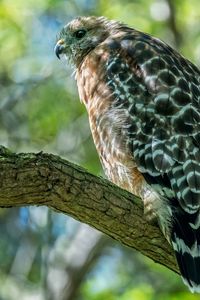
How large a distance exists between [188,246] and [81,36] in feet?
9.39

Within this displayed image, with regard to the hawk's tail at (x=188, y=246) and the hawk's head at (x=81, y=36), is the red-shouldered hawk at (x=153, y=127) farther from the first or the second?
the hawk's head at (x=81, y=36)

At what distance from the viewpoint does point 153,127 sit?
23.3 ft

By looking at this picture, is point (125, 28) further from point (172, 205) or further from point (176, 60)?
point (172, 205)

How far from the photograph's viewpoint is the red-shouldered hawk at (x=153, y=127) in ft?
21.6

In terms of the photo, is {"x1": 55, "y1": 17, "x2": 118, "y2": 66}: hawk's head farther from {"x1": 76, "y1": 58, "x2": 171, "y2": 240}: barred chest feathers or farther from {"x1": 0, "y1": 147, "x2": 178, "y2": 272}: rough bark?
{"x1": 0, "y1": 147, "x2": 178, "y2": 272}: rough bark

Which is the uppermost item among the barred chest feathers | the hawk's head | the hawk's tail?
the hawk's head

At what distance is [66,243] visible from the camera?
35.7 ft

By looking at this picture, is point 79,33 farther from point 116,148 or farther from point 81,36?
point 116,148

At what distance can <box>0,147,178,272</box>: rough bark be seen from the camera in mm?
5895

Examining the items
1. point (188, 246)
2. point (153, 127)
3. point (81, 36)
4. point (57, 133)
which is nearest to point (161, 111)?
point (153, 127)

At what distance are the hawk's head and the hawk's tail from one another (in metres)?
2.31

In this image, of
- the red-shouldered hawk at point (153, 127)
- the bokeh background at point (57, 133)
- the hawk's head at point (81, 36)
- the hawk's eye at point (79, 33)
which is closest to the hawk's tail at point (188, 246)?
the red-shouldered hawk at point (153, 127)

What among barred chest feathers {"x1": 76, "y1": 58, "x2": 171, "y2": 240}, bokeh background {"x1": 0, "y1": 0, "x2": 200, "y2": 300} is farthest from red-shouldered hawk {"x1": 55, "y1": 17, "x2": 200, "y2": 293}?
bokeh background {"x1": 0, "y1": 0, "x2": 200, "y2": 300}

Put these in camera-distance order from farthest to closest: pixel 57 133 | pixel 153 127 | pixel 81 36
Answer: pixel 57 133 < pixel 81 36 < pixel 153 127
